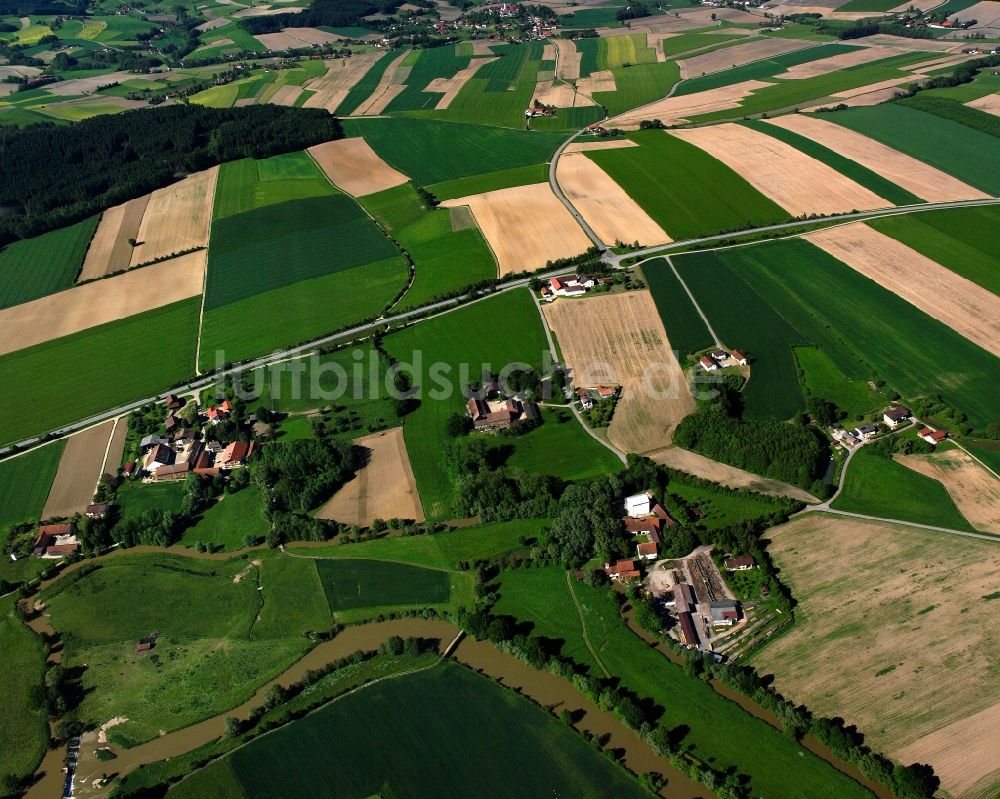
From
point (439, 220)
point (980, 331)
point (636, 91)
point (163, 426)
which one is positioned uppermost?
point (636, 91)

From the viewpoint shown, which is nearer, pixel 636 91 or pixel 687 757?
pixel 687 757

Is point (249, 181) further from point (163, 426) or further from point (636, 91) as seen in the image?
point (636, 91)

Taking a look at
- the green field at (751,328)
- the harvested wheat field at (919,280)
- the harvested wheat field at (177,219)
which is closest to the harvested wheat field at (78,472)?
the harvested wheat field at (177,219)

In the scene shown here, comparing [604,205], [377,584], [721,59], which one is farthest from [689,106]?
[377,584]

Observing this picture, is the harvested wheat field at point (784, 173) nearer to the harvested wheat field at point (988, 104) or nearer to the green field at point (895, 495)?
the harvested wheat field at point (988, 104)

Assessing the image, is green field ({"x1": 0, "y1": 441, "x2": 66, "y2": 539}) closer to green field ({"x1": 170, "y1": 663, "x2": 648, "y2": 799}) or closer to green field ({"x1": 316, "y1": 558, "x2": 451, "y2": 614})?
Result: green field ({"x1": 316, "y1": 558, "x2": 451, "y2": 614})

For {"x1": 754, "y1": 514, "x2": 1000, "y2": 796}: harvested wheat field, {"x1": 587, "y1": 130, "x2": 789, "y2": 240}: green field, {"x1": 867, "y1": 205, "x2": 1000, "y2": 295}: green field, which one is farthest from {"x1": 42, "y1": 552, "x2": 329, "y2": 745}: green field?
{"x1": 867, "y1": 205, "x2": 1000, "y2": 295}: green field

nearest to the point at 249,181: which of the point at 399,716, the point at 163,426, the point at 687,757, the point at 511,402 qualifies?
the point at 163,426
